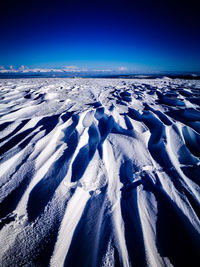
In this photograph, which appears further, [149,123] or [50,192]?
[149,123]

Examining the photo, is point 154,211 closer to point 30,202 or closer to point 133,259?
point 133,259

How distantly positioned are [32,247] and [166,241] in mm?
884

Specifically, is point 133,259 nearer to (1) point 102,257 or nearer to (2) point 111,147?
(1) point 102,257

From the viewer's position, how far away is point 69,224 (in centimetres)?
87

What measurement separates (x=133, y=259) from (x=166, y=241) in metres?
0.26

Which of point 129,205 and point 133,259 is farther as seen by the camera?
point 129,205

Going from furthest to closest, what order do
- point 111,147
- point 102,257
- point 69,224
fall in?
point 111,147
point 69,224
point 102,257

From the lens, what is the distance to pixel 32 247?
2.48ft

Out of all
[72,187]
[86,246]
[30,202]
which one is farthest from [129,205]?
[30,202]

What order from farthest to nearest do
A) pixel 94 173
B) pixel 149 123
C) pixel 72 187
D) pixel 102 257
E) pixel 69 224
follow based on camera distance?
pixel 149 123, pixel 94 173, pixel 72 187, pixel 69 224, pixel 102 257

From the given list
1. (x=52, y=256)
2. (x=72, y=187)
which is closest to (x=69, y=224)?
(x=52, y=256)

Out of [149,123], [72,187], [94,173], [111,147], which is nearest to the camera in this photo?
[72,187]

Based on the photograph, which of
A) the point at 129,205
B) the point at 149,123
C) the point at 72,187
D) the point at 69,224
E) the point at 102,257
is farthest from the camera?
the point at 149,123

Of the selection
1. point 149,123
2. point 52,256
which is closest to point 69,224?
point 52,256
